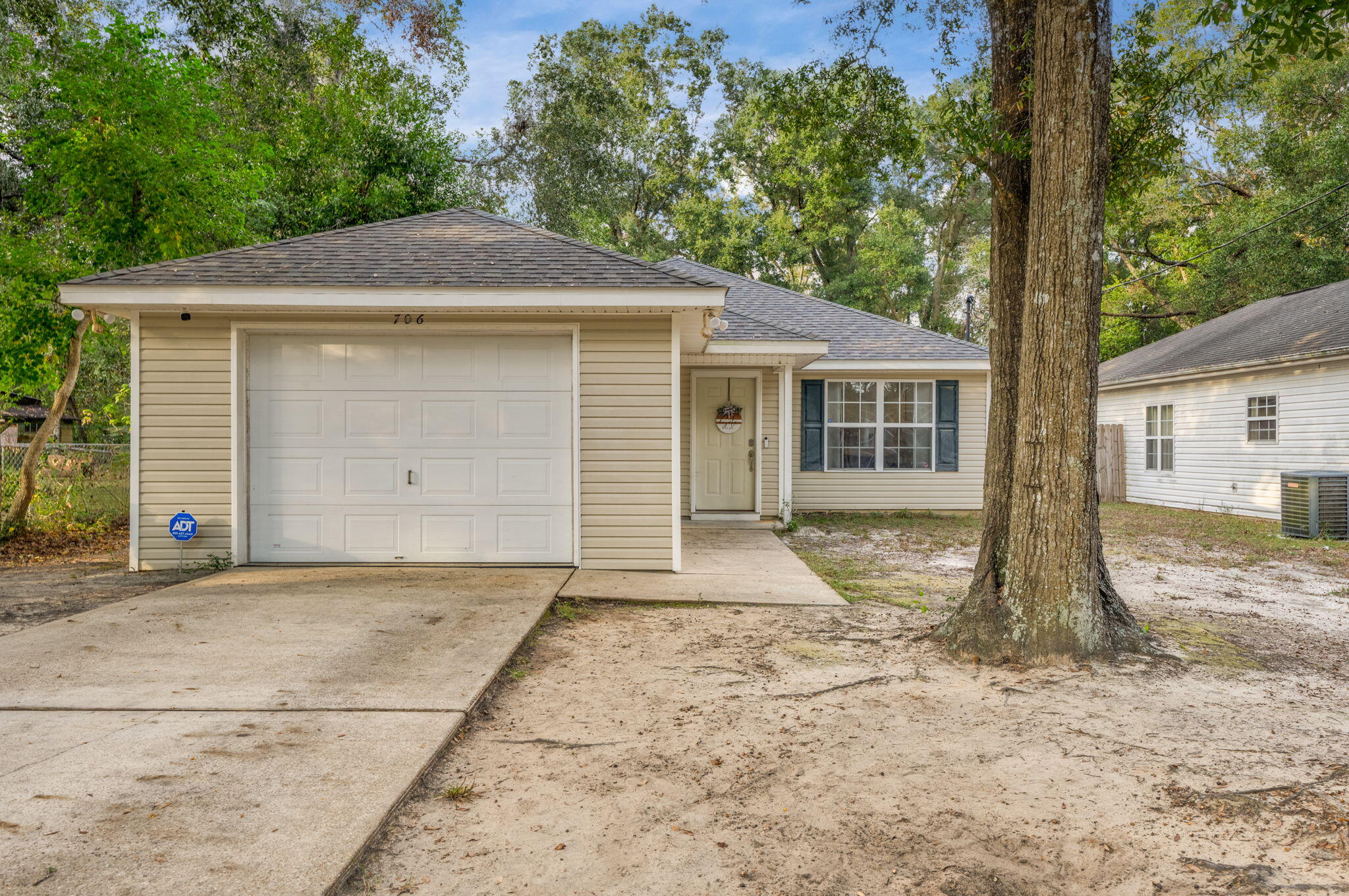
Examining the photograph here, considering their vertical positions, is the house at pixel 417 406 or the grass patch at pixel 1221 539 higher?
the house at pixel 417 406

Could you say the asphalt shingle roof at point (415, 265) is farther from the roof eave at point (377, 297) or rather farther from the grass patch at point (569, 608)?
the grass patch at point (569, 608)

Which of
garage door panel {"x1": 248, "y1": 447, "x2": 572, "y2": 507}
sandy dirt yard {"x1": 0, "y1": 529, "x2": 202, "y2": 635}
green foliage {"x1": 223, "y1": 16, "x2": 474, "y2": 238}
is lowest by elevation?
sandy dirt yard {"x1": 0, "y1": 529, "x2": 202, "y2": 635}

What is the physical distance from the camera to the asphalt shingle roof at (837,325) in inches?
518

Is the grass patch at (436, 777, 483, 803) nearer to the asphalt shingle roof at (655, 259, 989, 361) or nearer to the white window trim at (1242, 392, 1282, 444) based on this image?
the asphalt shingle roof at (655, 259, 989, 361)

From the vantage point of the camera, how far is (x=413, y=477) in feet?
24.6

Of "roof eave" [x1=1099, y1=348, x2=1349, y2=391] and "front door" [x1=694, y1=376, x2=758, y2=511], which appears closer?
"roof eave" [x1=1099, y1=348, x2=1349, y2=391]

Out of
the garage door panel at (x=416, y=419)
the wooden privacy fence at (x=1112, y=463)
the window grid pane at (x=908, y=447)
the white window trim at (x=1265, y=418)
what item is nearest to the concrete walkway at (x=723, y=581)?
the garage door panel at (x=416, y=419)

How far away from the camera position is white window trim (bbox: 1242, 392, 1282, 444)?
43.1 ft

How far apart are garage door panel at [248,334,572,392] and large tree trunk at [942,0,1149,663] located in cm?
418

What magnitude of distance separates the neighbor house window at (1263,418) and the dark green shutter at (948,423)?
495cm

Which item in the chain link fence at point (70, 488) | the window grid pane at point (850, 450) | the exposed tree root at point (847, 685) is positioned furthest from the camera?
the window grid pane at point (850, 450)

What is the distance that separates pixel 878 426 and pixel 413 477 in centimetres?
852

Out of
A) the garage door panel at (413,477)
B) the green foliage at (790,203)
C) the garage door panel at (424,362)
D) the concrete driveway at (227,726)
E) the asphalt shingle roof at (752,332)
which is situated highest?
the green foliage at (790,203)

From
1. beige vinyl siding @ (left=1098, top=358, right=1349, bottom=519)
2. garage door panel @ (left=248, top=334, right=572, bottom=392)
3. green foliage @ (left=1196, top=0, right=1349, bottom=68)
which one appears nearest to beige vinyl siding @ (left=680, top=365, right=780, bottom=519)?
garage door panel @ (left=248, top=334, right=572, bottom=392)
